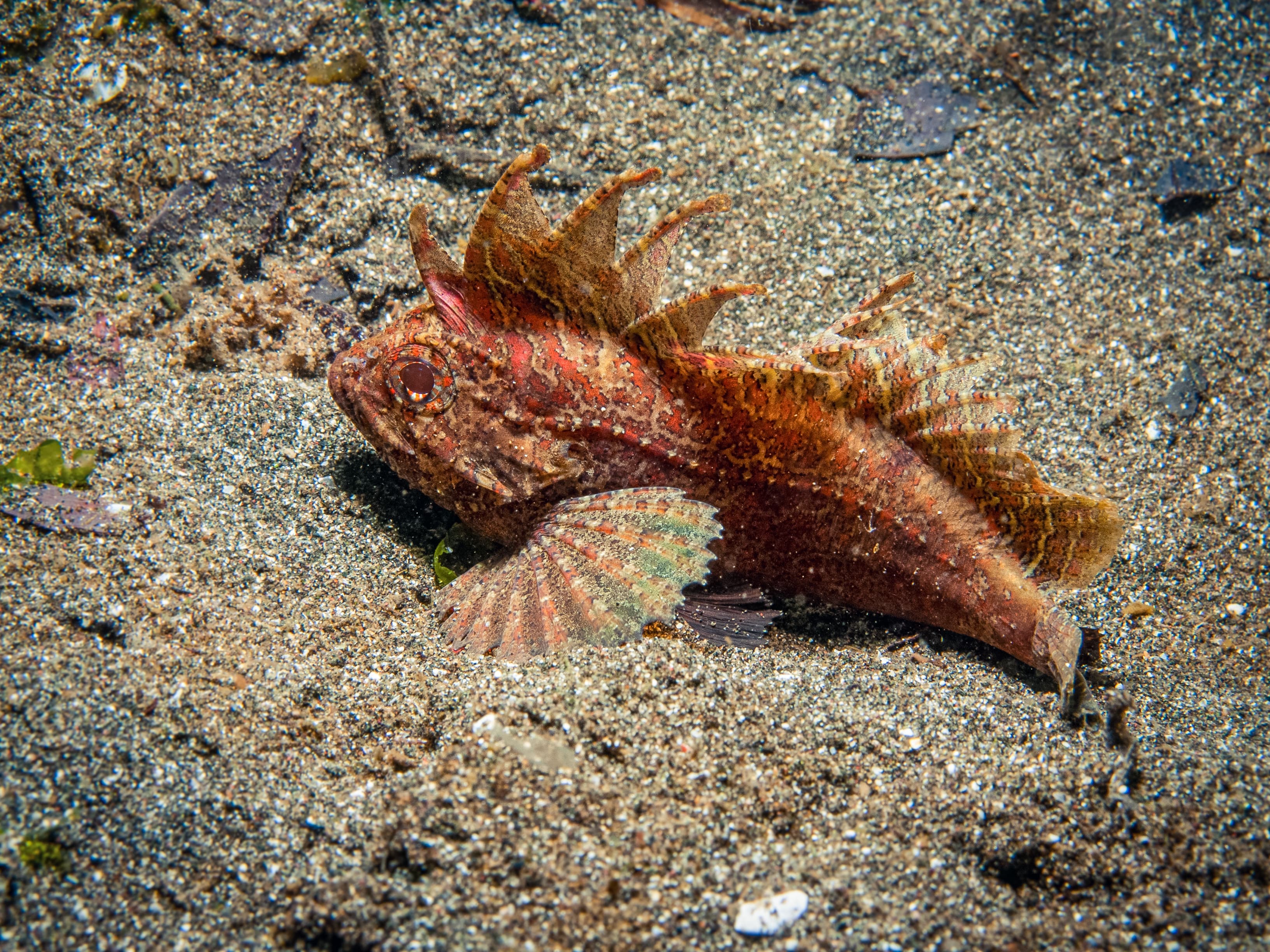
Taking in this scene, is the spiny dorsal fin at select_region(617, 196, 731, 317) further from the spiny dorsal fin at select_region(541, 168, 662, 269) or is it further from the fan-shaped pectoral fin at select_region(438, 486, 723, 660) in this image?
the fan-shaped pectoral fin at select_region(438, 486, 723, 660)

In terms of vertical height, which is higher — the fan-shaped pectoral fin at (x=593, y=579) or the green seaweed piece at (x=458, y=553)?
the fan-shaped pectoral fin at (x=593, y=579)

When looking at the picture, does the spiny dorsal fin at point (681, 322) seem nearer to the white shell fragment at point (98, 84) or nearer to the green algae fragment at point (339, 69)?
the green algae fragment at point (339, 69)

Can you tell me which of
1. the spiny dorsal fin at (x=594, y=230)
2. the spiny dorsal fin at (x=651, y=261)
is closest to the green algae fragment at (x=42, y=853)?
the spiny dorsal fin at (x=594, y=230)

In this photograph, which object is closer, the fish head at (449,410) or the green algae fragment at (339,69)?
the fish head at (449,410)

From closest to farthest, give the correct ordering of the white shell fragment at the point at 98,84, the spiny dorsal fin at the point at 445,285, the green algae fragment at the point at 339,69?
the spiny dorsal fin at the point at 445,285
the white shell fragment at the point at 98,84
the green algae fragment at the point at 339,69

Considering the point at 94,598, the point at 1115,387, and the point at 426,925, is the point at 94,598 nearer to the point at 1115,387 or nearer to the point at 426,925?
the point at 426,925
